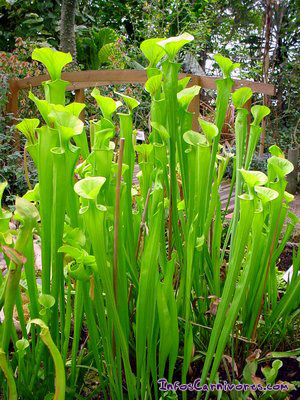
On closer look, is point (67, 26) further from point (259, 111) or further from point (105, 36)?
point (259, 111)

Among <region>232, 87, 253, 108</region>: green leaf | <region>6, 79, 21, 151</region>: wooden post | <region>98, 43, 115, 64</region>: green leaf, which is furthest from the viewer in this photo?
<region>98, 43, 115, 64</region>: green leaf

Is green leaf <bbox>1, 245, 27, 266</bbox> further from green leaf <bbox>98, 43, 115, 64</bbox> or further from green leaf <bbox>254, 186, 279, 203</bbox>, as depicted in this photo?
green leaf <bbox>98, 43, 115, 64</bbox>

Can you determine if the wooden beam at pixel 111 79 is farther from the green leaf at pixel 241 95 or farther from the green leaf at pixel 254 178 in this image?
the green leaf at pixel 254 178

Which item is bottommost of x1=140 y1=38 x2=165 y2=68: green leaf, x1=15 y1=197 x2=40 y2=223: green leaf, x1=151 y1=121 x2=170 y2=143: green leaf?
x1=15 y1=197 x2=40 y2=223: green leaf

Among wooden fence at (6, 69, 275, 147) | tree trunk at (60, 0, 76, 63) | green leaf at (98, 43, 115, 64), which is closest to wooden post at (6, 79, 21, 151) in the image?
wooden fence at (6, 69, 275, 147)

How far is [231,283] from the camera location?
1.54 feet

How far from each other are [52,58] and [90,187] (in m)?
0.20

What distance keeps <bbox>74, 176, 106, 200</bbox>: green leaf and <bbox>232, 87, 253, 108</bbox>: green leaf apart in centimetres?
33

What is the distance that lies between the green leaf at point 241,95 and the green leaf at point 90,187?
1.08ft

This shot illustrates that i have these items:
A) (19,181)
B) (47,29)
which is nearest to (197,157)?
(19,181)

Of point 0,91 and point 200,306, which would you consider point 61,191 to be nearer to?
point 200,306

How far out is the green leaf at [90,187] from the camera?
363 millimetres

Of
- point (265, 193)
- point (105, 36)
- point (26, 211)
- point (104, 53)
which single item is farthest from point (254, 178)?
point (105, 36)

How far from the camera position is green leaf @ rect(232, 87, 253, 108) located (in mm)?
608
